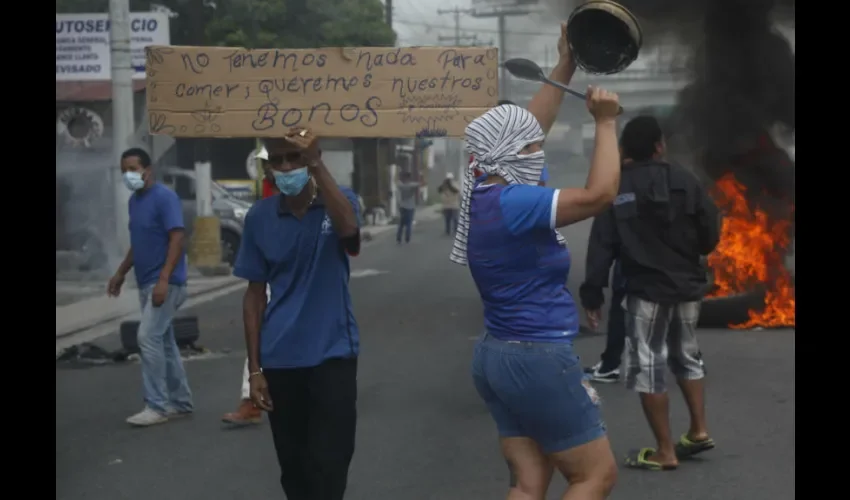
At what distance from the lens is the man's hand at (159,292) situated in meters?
7.34

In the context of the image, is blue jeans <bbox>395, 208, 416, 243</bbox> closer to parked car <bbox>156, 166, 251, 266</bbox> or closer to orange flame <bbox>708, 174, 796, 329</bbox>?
parked car <bbox>156, 166, 251, 266</bbox>

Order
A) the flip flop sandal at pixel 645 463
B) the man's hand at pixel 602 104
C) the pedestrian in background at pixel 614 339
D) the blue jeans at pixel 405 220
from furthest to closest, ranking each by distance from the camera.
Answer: the blue jeans at pixel 405 220 < the pedestrian in background at pixel 614 339 < the flip flop sandal at pixel 645 463 < the man's hand at pixel 602 104

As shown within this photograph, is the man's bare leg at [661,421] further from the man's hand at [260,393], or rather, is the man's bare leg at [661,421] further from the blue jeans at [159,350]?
the blue jeans at [159,350]

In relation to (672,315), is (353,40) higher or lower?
higher

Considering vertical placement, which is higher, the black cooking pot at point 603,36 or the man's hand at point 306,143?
the black cooking pot at point 603,36

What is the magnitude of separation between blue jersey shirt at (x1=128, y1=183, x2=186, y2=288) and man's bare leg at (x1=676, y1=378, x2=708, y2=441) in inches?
124

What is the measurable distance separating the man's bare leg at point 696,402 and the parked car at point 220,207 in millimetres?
14564

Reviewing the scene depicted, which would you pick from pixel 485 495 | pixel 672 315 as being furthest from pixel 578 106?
pixel 485 495

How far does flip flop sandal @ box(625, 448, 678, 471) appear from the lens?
6164 mm

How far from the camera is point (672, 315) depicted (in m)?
6.19

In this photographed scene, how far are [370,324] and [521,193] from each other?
30.0ft

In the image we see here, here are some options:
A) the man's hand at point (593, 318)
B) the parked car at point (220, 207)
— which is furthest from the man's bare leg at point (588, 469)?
the parked car at point (220, 207)

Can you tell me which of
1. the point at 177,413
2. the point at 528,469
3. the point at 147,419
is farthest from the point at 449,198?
the point at 528,469
